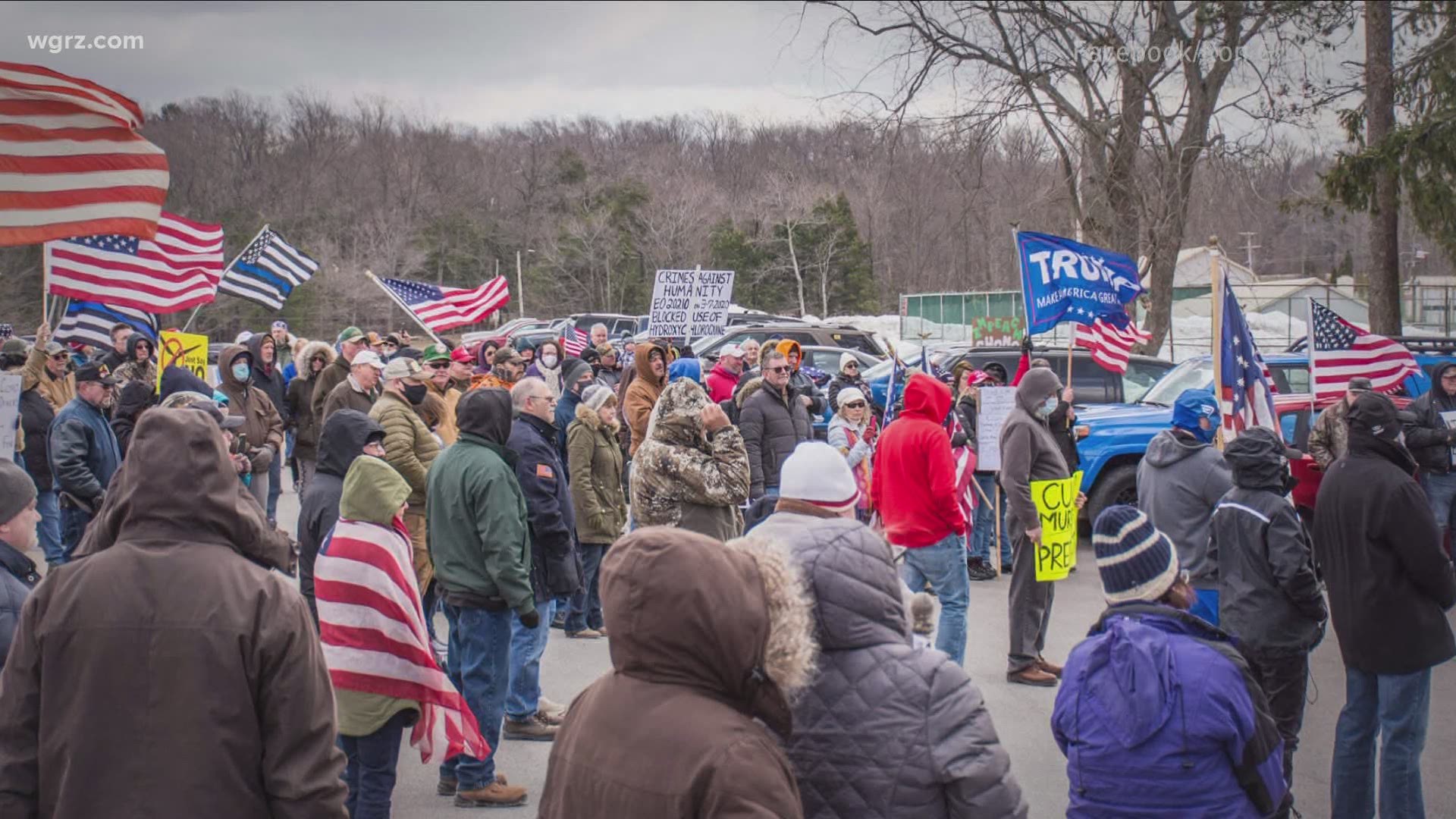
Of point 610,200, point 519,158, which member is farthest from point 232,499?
point 519,158

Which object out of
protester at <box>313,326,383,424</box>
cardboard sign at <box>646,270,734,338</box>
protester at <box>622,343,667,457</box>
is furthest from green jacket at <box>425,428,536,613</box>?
cardboard sign at <box>646,270,734,338</box>

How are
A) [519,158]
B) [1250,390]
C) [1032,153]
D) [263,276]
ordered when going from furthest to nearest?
[519,158], [1032,153], [263,276], [1250,390]

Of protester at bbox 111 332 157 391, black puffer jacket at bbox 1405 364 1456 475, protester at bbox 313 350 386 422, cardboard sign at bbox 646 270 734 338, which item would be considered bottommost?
black puffer jacket at bbox 1405 364 1456 475

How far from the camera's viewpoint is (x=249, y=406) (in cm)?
1024

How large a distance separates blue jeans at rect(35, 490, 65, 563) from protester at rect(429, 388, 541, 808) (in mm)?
6027

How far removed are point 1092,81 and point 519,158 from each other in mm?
75090

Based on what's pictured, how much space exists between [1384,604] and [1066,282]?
6.00 meters

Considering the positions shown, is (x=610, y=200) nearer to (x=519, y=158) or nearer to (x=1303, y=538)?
(x=519, y=158)

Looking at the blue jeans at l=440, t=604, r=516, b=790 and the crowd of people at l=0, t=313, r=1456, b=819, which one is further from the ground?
the crowd of people at l=0, t=313, r=1456, b=819

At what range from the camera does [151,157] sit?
5172 mm

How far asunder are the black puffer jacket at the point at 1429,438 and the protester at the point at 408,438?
22.0 ft

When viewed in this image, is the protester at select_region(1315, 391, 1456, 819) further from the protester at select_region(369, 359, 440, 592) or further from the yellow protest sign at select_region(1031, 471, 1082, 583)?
the protester at select_region(369, 359, 440, 592)

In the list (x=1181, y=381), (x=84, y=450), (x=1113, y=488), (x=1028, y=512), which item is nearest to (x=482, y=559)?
(x=1028, y=512)

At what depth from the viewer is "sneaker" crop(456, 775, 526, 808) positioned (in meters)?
5.54
